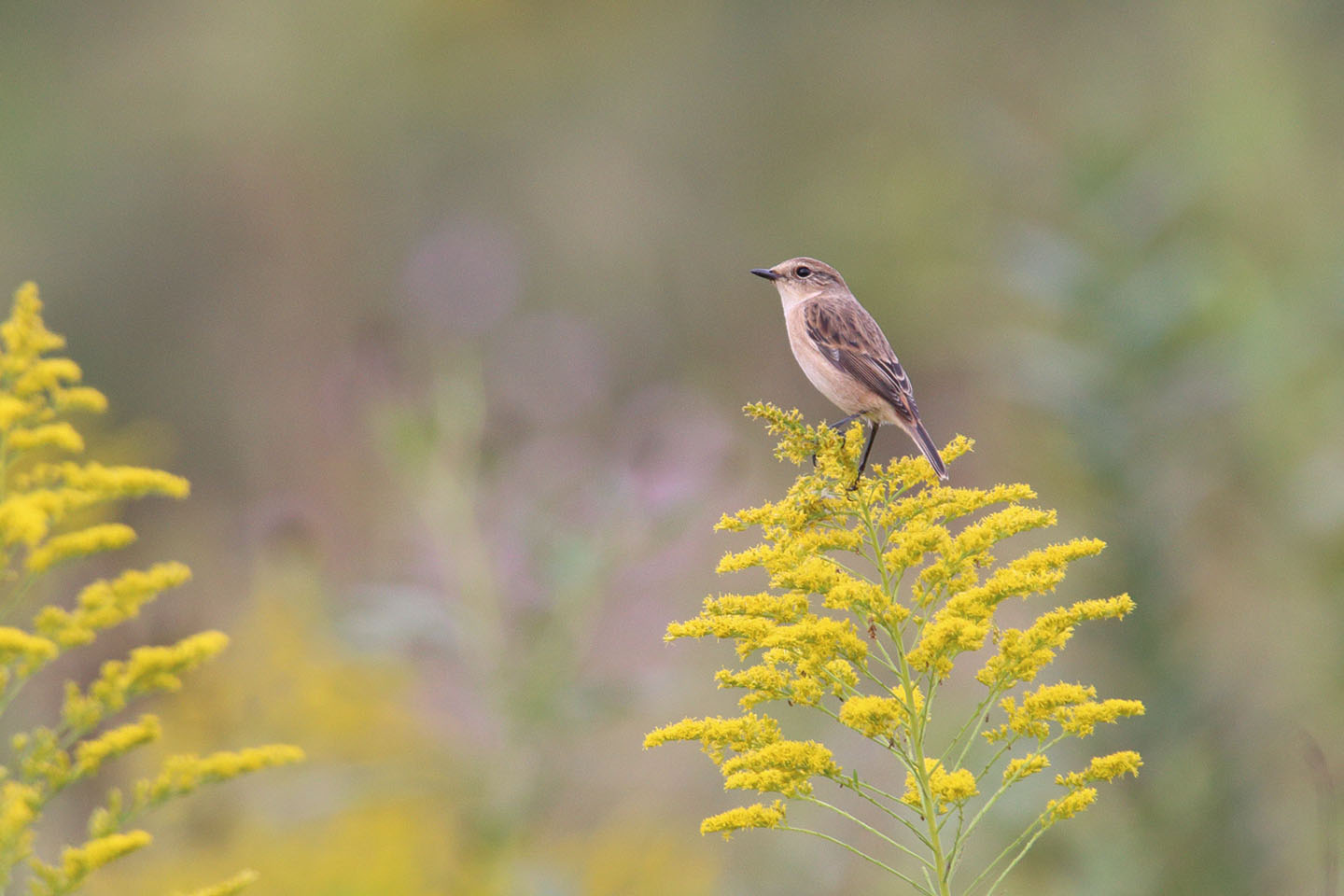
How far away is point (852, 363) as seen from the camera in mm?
5727

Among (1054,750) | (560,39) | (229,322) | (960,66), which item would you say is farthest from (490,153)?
(1054,750)

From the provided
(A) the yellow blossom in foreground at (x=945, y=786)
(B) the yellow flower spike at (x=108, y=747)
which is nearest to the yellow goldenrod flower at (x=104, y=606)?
(B) the yellow flower spike at (x=108, y=747)

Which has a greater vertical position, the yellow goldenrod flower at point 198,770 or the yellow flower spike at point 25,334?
the yellow flower spike at point 25,334

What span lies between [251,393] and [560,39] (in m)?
11.9

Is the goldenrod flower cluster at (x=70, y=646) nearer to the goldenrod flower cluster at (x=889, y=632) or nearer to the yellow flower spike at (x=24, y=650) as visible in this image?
the yellow flower spike at (x=24, y=650)

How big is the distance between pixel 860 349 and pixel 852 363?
0.38ft

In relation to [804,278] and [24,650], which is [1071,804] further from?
[804,278]

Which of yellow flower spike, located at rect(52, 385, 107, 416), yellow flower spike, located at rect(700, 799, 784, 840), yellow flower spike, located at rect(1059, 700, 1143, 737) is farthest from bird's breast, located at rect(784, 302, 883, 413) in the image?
yellow flower spike, located at rect(52, 385, 107, 416)

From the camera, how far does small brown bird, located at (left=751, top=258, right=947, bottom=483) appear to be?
5.61 m

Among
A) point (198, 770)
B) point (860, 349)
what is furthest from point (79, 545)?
point (860, 349)

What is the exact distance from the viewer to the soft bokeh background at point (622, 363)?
7.54m

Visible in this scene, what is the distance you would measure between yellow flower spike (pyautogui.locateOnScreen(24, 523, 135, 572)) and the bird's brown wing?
2.93 metres

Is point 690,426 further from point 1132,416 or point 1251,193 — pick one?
point 1251,193

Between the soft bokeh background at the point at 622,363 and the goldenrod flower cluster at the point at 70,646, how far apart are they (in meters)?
2.79
